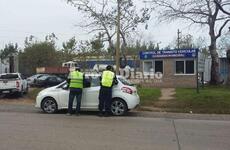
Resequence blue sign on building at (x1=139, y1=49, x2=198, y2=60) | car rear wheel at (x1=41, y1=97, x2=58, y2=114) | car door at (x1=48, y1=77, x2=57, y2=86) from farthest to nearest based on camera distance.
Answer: car door at (x1=48, y1=77, x2=57, y2=86) → blue sign on building at (x1=139, y1=49, x2=198, y2=60) → car rear wheel at (x1=41, y1=97, x2=58, y2=114)

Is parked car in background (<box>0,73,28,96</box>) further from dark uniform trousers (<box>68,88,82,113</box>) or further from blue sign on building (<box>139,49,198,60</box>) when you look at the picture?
blue sign on building (<box>139,49,198,60</box>)

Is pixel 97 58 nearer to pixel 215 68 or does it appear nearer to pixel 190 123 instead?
pixel 215 68

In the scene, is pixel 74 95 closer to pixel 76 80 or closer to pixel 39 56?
pixel 76 80

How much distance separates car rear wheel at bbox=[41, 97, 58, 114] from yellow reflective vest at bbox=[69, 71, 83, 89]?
1094mm

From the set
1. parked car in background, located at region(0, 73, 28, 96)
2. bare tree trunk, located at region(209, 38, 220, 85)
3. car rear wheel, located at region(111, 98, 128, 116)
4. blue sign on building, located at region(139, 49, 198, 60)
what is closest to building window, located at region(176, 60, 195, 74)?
blue sign on building, located at region(139, 49, 198, 60)

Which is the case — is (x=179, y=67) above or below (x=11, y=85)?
above

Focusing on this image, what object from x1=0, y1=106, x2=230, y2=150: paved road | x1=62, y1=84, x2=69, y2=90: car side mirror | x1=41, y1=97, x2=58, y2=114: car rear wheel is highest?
x1=62, y1=84, x2=69, y2=90: car side mirror

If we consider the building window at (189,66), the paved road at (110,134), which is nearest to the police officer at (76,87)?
the paved road at (110,134)

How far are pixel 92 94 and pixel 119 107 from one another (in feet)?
3.78

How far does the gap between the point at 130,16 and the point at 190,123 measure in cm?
3124

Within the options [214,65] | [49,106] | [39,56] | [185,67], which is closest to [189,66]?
[185,67]

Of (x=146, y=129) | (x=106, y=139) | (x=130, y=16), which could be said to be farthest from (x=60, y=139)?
(x=130, y=16)

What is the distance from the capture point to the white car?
17781 millimetres

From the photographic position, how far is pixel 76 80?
18.0m
